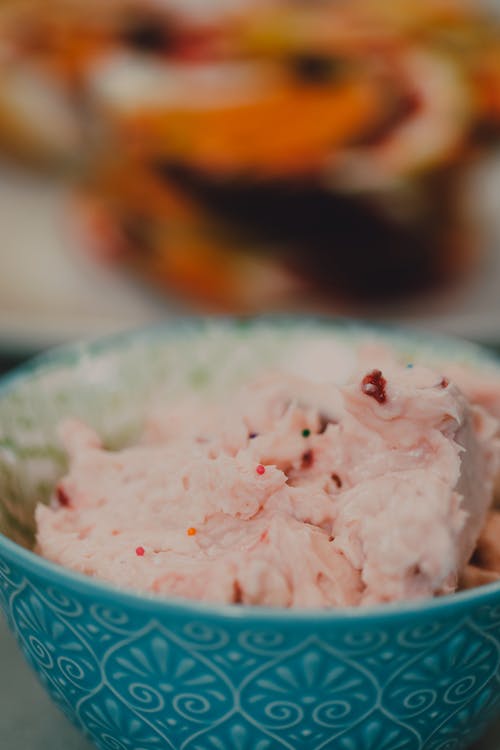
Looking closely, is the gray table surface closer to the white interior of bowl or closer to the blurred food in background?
the white interior of bowl

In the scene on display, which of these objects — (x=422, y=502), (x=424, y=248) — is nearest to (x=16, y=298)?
(x=424, y=248)

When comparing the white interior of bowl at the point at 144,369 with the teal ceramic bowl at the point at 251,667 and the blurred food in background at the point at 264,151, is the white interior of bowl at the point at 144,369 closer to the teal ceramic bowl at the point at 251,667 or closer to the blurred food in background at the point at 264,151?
the teal ceramic bowl at the point at 251,667

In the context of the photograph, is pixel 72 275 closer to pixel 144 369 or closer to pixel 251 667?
pixel 144 369

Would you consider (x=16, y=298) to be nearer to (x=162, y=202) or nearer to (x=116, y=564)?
(x=162, y=202)

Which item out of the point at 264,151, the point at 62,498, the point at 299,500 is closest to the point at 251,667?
the point at 299,500

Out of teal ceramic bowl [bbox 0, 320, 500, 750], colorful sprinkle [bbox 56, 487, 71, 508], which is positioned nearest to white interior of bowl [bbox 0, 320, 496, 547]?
colorful sprinkle [bbox 56, 487, 71, 508]

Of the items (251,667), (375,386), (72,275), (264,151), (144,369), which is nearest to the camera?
(251,667)

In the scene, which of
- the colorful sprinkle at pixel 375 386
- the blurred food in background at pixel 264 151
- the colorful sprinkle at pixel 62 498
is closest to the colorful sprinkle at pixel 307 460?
the colorful sprinkle at pixel 375 386
